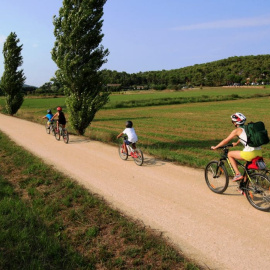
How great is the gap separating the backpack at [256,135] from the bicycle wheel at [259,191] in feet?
1.94

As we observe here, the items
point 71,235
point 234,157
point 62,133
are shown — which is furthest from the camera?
point 62,133

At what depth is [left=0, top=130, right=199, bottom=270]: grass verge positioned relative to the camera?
11.8 feet

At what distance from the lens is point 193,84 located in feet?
452

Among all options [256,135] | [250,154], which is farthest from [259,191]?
[256,135]

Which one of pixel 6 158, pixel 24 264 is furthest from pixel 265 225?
pixel 6 158

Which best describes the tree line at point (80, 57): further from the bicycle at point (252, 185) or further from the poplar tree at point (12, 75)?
the poplar tree at point (12, 75)

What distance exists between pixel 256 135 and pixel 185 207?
1946mm

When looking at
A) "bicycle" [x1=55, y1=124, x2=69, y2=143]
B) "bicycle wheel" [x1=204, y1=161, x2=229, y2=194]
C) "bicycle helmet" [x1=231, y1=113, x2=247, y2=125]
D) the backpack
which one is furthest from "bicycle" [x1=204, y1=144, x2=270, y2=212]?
"bicycle" [x1=55, y1=124, x2=69, y2=143]

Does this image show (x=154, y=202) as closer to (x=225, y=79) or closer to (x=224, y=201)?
(x=224, y=201)

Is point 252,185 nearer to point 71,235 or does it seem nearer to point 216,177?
point 216,177

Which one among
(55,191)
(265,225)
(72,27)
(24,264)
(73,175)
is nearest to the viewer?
(24,264)

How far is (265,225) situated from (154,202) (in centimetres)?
212

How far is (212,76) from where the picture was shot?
13412cm

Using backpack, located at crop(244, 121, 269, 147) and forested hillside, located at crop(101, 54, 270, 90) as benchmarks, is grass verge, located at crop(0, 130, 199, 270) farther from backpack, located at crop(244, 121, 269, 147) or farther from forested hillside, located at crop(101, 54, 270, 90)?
forested hillside, located at crop(101, 54, 270, 90)
